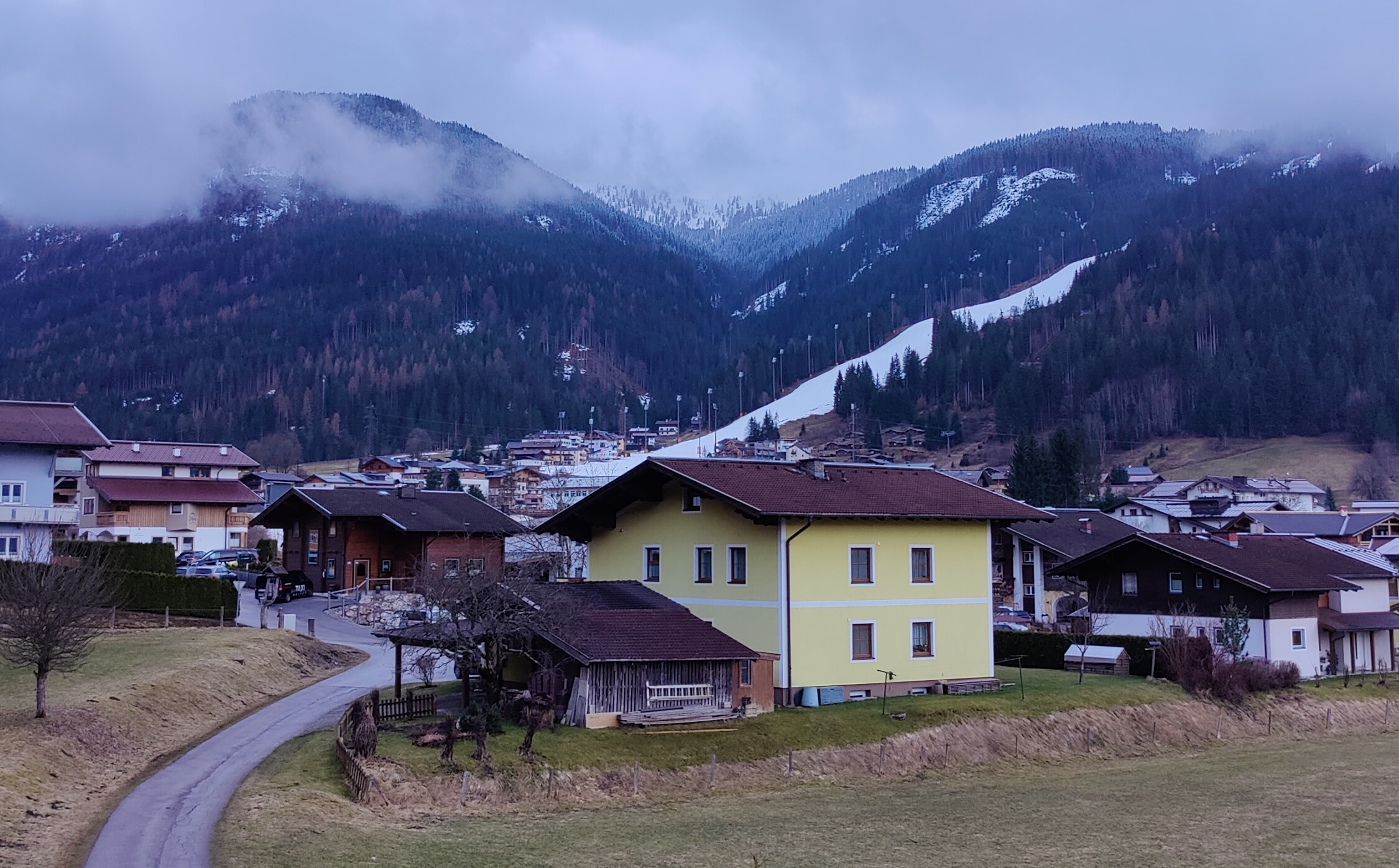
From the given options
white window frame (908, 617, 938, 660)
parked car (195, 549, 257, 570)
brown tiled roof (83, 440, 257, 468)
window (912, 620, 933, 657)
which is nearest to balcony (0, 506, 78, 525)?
parked car (195, 549, 257, 570)

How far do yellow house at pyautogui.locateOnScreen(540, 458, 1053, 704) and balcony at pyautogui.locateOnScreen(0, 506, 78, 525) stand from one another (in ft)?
97.2

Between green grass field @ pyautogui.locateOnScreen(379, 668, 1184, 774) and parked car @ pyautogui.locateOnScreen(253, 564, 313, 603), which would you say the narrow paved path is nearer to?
green grass field @ pyautogui.locateOnScreen(379, 668, 1184, 774)

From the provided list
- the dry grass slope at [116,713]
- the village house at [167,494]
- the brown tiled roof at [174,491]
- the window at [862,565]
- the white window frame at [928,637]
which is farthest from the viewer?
the brown tiled roof at [174,491]

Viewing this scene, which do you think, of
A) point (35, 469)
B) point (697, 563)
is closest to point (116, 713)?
point (697, 563)

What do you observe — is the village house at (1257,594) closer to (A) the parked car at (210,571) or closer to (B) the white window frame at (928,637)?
(B) the white window frame at (928,637)

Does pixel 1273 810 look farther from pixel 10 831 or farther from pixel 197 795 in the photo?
pixel 10 831

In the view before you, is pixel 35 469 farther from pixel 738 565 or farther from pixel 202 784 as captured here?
pixel 202 784

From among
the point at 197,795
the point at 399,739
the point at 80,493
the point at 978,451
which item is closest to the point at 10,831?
the point at 197,795

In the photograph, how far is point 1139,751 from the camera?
3872 centimetres

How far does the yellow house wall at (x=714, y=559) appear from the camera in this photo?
37875 millimetres

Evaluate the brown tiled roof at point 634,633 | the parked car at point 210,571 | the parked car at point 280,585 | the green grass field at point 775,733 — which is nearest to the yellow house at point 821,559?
the green grass field at point 775,733

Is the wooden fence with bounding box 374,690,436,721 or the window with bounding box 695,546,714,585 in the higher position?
the window with bounding box 695,546,714,585

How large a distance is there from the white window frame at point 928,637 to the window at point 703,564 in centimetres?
694

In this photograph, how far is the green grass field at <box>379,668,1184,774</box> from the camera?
28.9m
